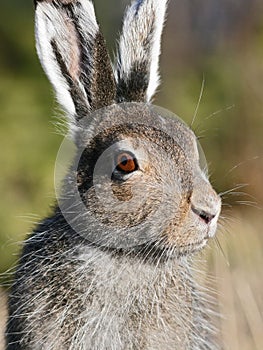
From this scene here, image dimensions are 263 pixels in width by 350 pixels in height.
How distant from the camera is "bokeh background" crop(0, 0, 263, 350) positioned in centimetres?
768

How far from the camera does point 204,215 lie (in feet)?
15.4

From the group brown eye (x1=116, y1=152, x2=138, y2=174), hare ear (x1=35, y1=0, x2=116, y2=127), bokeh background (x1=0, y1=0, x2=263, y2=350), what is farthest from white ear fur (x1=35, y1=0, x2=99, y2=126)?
bokeh background (x1=0, y1=0, x2=263, y2=350)

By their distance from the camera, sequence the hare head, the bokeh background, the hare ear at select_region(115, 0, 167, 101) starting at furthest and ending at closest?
the bokeh background → the hare ear at select_region(115, 0, 167, 101) → the hare head

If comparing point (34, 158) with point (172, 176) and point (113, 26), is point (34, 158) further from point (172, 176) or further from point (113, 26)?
point (172, 176)

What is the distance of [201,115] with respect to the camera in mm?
9688

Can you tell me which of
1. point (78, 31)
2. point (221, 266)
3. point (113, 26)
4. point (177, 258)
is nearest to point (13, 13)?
point (113, 26)

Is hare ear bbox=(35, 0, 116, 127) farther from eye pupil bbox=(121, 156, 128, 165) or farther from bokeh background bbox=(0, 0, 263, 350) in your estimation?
bokeh background bbox=(0, 0, 263, 350)

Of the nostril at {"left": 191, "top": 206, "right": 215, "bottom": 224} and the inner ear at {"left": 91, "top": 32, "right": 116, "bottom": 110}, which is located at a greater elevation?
the inner ear at {"left": 91, "top": 32, "right": 116, "bottom": 110}

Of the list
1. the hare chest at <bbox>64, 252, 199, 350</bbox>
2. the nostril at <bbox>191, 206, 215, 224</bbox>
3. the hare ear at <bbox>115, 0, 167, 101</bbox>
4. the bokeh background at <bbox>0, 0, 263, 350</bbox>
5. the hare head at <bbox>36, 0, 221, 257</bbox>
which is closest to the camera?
the nostril at <bbox>191, 206, 215, 224</bbox>

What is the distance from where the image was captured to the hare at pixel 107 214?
488 cm

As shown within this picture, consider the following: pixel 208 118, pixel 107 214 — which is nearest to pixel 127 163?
pixel 107 214

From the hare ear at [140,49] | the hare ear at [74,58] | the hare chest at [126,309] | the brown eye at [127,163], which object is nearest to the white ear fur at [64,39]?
the hare ear at [74,58]

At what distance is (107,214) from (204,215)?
54 centimetres

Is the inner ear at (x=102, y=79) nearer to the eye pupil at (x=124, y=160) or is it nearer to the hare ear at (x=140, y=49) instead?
the hare ear at (x=140, y=49)
